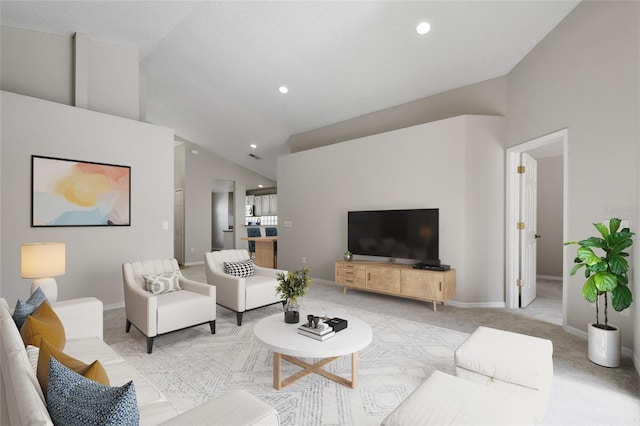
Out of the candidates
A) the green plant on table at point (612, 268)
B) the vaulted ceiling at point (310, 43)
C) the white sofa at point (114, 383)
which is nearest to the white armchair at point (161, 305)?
the white sofa at point (114, 383)

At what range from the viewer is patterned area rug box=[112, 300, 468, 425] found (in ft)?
6.98

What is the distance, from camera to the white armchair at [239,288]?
3.70 meters

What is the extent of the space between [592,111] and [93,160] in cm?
587

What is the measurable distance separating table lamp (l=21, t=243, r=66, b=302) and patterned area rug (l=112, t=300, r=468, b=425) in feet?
2.73

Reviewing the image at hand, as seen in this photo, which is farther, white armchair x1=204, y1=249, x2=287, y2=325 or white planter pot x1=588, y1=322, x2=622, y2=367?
white armchair x1=204, y1=249, x2=287, y2=325

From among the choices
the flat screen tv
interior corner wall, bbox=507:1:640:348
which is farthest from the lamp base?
interior corner wall, bbox=507:1:640:348

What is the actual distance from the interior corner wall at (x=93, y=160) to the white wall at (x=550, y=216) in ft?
23.2

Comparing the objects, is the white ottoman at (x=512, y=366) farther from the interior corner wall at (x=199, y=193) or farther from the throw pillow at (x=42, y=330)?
the interior corner wall at (x=199, y=193)

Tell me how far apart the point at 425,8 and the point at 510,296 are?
383 cm

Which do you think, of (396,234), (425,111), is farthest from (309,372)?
(425,111)

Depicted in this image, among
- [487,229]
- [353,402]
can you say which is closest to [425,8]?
[487,229]

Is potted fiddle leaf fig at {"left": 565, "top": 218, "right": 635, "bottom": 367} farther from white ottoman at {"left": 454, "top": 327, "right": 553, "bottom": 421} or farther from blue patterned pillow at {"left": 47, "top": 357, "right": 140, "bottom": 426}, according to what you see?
blue patterned pillow at {"left": 47, "top": 357, "right": 140, "bottom": 426}

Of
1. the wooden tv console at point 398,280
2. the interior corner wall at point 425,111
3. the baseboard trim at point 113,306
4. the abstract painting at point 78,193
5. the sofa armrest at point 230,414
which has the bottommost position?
the baseboard trim at point 113,306

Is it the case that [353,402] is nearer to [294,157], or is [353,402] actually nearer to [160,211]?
[160,211]
